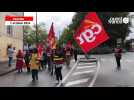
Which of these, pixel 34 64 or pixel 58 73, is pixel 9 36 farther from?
pixel 58 73

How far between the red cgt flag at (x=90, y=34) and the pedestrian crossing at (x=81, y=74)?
835mm

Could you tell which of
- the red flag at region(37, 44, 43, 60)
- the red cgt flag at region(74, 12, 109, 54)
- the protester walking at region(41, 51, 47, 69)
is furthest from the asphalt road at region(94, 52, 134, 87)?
the red flag at region(37, 44, 43, 60)

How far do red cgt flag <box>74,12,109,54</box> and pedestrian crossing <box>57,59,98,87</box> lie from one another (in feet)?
2.74

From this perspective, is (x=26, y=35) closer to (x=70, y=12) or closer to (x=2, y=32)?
(x=2, y=32)

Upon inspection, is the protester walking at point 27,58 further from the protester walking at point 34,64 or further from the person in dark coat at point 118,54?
the person in dark coat at point 118,54

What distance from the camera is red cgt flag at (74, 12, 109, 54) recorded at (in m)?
11.6

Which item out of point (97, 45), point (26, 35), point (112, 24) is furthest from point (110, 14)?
point (26, 35)

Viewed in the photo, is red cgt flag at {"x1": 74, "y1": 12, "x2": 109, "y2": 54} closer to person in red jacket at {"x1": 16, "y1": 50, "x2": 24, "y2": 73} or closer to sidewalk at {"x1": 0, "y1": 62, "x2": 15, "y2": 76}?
person in red jacket at {"x1": 16, "y1": 50, "x2": 24, "y2": 73}

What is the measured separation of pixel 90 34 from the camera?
11.7 metres

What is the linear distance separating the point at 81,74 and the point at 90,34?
2141 mm

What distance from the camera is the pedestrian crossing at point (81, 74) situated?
11.6m

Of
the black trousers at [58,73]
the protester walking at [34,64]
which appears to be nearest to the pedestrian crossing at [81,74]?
the black trousers at [58,73]
